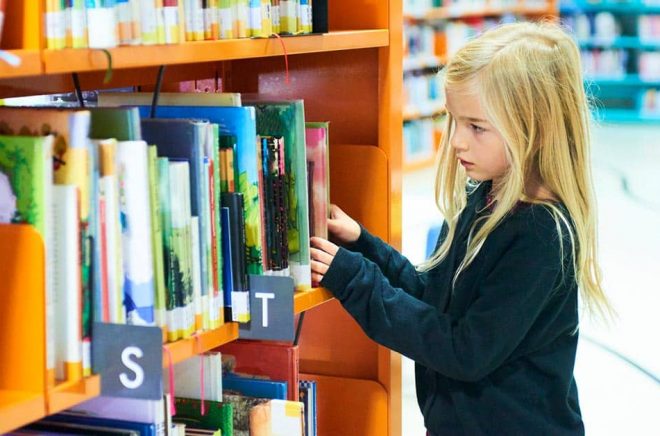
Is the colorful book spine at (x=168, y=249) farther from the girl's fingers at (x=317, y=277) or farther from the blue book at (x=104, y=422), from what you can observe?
the girl's fingers at (x=317, y=277)

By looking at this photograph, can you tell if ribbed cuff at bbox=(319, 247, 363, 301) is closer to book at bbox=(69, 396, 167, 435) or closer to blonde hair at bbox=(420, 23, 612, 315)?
blonde hair at bbox=(420, 23, 612, 315)

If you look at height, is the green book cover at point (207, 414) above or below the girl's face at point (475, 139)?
below

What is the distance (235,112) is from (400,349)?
52cm

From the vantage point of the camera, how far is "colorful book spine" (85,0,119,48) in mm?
1189

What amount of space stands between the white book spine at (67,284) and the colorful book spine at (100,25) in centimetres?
17

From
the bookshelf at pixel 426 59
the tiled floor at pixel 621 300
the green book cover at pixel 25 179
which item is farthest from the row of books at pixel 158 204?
the bookshelf at pixel 426 59

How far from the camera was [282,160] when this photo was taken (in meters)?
1.57

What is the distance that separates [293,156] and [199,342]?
358mm

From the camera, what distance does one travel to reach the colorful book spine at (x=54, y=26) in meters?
1.14

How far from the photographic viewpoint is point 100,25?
46.9 inches

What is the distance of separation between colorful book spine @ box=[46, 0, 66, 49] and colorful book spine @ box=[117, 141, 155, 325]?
149mm

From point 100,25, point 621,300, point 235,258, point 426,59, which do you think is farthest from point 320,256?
point 426,59

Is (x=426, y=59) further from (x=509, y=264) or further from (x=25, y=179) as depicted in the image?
(x=25, y=179)

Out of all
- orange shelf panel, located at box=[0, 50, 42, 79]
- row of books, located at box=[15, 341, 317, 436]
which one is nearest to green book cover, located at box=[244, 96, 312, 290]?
row of books, located at box=[15, 341, 317, 436]
